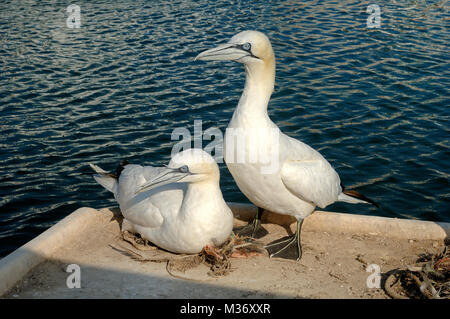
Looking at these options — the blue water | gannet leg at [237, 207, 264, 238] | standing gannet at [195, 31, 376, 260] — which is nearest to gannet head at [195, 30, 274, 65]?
standing gannet at [195, 31, 376, 260]

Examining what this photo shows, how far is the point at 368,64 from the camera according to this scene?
12352 mm

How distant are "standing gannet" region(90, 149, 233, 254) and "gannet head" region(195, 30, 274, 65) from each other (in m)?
0.91

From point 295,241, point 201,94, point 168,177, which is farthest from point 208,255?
point 201,94

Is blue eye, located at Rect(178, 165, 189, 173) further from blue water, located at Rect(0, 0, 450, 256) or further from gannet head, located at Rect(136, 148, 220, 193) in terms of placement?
blue water, located at Rect(0, 0, 450, 256)

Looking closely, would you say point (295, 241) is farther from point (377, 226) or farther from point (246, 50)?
point (246, 50)

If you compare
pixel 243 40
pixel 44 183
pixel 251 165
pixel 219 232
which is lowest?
pixel 44 183

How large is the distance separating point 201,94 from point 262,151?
19.5ft

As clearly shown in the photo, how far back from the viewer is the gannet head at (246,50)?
18.2 feet

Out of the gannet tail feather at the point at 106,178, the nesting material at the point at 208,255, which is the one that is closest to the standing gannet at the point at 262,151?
the nesting material at the point at 208,255

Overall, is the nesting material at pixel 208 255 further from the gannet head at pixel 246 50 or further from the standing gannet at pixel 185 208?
the gannet head at pixel 246 50

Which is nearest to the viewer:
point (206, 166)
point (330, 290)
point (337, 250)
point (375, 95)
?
point (330, 290)

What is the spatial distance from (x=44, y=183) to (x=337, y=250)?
15.2 ft

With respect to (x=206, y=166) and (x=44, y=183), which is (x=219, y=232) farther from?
(x=44, y=183)

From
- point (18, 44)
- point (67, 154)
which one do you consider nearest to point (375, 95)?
point (67, 154)
